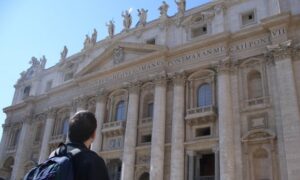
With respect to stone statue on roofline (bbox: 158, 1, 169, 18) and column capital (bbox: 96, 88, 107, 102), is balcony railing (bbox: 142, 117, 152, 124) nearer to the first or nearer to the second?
column capital (bbox: 96, 88, 107, 102)

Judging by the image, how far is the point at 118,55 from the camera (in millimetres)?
25266

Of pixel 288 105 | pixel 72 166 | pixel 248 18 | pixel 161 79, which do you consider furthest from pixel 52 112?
pixel 72 166

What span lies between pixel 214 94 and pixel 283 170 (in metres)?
5.65

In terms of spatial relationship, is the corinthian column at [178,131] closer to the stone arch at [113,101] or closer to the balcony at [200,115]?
the balcony at [200,115]

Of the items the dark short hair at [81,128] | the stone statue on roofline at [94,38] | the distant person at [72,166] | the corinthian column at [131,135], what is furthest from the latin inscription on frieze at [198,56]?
the distant person at [72,166]

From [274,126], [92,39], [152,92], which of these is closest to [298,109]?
[274,126]

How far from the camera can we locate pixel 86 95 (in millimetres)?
25984

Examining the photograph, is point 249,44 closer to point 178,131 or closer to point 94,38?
point 178,131

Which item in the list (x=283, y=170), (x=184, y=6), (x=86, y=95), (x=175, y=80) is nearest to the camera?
(x=283, y=170)

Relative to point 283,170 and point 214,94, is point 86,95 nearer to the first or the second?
point 214,94

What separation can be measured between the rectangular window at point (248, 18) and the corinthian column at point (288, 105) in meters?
2.91

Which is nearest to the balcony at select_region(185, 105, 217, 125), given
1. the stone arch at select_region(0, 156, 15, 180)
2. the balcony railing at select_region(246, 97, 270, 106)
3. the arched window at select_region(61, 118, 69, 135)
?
the balcony railing at select_region(246, 97, 270, 106)

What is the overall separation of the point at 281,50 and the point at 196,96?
5.48 metres

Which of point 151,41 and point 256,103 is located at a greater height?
point 151,41
